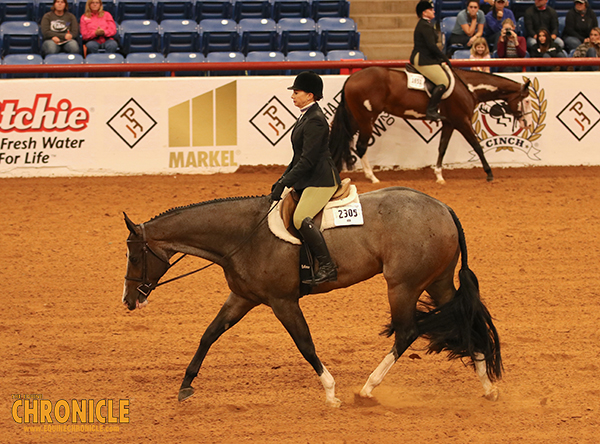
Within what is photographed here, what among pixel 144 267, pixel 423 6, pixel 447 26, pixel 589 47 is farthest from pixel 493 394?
pixel 447 26

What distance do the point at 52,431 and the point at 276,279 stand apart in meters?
2.02

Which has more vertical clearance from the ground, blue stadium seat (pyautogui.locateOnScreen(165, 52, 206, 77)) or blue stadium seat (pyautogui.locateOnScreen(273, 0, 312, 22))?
blue stadium seat (pyautogui.locateOnScreen(273, 0, 312, 22))

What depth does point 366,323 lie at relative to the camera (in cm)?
754

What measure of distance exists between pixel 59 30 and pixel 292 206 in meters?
10.8

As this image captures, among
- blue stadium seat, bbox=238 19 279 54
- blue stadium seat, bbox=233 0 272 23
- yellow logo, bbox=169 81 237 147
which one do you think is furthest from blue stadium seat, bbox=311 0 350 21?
yellow logo, bbox=169 81 237 147

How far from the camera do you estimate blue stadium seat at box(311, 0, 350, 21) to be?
674 inches

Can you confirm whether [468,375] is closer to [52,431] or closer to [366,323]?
[366,323]

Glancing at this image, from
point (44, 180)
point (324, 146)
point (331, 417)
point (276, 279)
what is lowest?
point (44, 180)

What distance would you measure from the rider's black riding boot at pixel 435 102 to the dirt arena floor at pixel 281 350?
239 centimetres

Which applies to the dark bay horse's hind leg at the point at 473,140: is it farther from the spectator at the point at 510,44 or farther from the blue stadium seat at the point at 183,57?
the blue stadium seat at the point at 183,57

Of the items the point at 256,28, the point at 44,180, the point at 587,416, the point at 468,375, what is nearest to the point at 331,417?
the point at 468,375

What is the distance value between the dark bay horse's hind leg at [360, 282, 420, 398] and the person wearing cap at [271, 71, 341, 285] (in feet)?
1.80

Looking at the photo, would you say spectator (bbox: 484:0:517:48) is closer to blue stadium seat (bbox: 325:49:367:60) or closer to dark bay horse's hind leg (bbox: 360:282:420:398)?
blue stadium seat (bbox: 325:49:367:60)

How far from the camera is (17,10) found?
1591 cm
